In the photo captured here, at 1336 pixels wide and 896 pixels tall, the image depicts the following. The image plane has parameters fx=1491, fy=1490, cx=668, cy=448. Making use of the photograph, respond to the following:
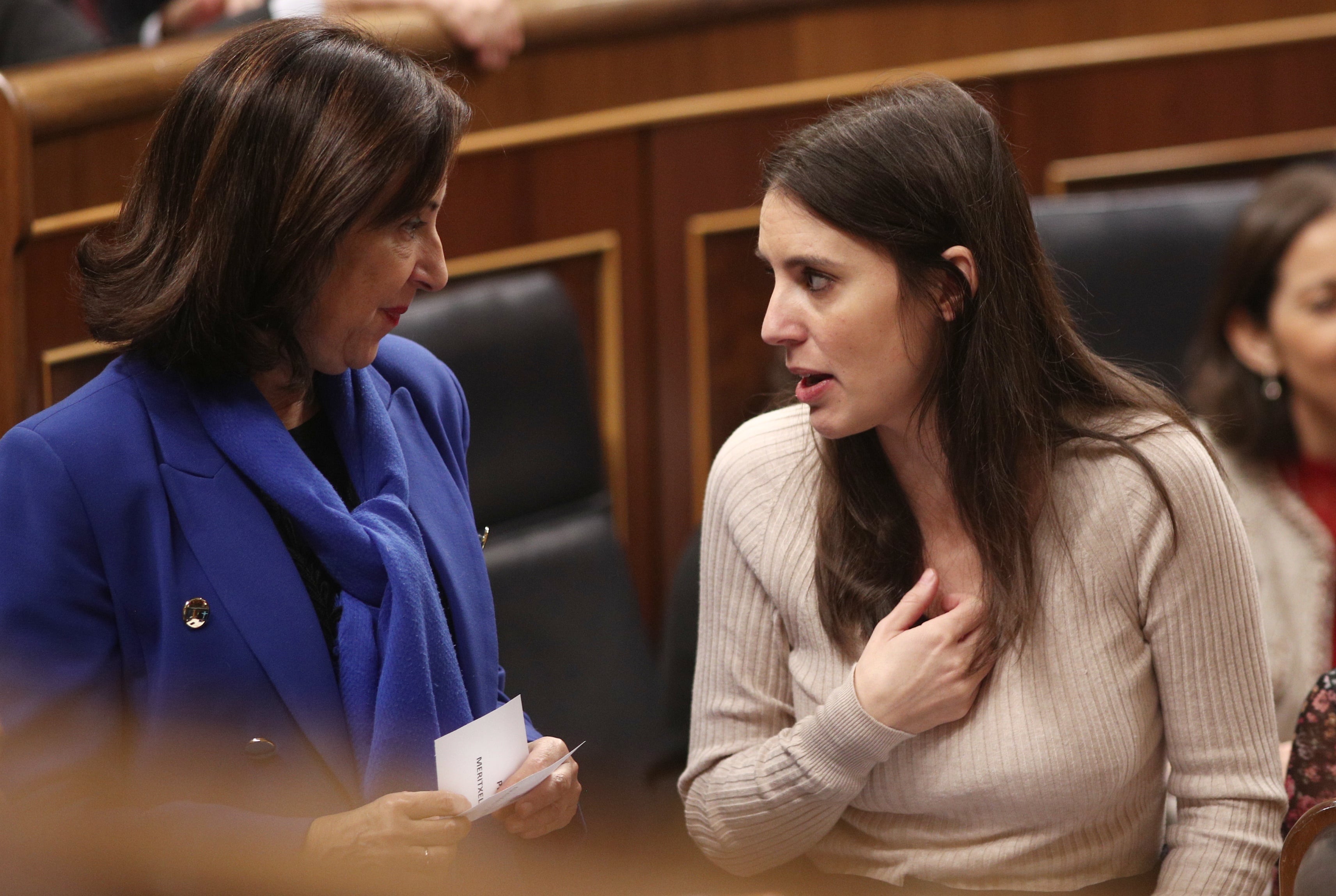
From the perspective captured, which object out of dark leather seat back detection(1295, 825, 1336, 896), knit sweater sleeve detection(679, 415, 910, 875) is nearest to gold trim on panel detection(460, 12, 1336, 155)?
knit sweater sleeve detection(679, 415, 910, 875)

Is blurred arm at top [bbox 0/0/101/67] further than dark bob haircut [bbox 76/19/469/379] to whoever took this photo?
Yes

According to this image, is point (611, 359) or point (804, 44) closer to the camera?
point (611, 359)

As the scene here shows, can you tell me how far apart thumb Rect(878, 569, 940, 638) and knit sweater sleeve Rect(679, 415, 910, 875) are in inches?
2.3

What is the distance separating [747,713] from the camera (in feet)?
3.83

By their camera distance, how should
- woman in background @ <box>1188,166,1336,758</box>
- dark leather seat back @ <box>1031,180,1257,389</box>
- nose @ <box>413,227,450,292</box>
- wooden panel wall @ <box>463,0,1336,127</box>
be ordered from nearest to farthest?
nose @ <box>413,227,450,292</box>
woman in background @ <box>1188,166,1336,758</box>
wooden panel wall @ <box>463,0,1336,127</box>
dark leather seat back @ <box>1031,180,1257,389</box>

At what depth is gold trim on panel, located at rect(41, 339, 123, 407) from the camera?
1343 mm

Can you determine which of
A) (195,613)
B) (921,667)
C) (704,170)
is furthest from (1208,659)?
(704,170)

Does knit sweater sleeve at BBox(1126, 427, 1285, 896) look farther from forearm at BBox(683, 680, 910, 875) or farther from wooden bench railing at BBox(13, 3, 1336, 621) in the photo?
wooden bench railing at BBox(13, 3, 1336, 621)

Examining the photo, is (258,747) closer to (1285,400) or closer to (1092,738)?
(1092,738)

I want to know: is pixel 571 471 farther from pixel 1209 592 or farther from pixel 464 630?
pixel 1209 592

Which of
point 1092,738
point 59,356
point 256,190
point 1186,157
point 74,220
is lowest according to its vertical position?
point 1092,738

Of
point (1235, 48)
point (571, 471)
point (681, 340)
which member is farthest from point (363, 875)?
point (1235, 48)

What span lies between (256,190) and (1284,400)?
1326 mm

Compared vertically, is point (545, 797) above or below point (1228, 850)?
above
